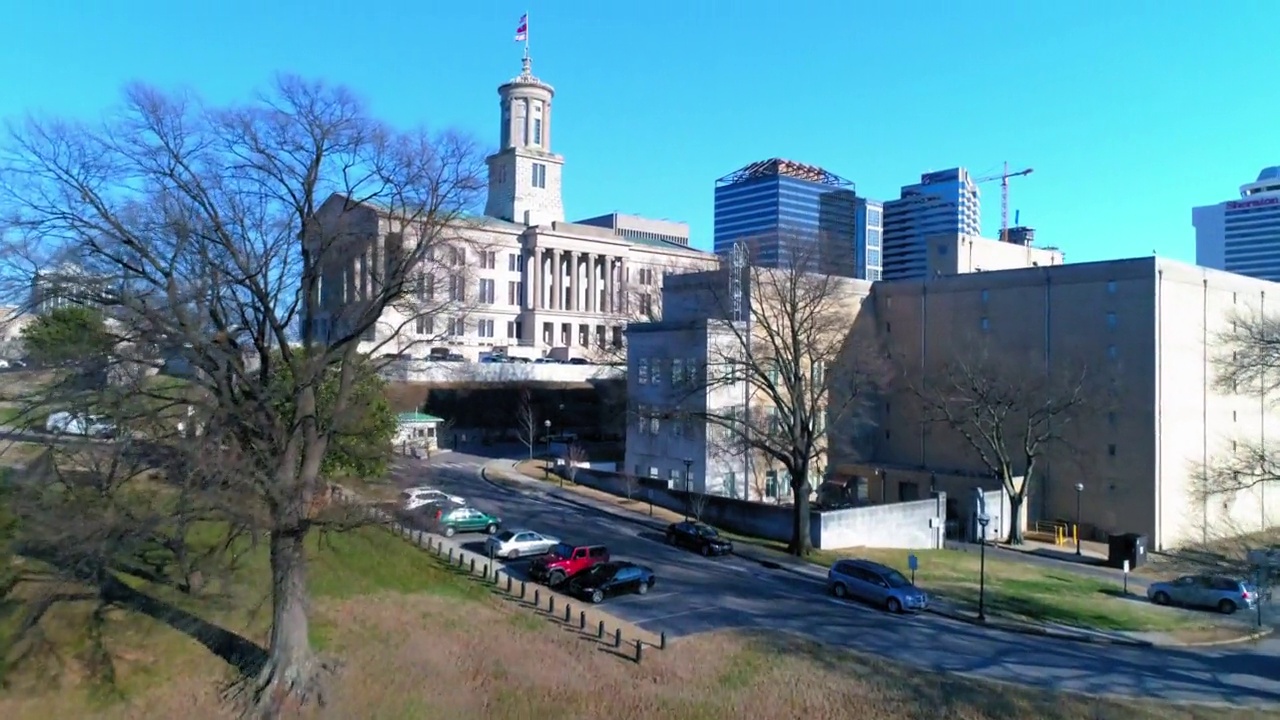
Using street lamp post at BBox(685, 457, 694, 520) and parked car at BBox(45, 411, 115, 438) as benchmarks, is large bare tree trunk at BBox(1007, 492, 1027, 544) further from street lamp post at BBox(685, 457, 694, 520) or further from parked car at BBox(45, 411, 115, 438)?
parked car at BBox(45, 411, 115, 438)

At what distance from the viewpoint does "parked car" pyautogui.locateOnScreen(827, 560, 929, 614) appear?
27.6 meters

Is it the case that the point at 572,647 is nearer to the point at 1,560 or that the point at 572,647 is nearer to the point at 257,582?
the point at 257,582

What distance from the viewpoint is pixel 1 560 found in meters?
22.6

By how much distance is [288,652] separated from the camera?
61.8ft

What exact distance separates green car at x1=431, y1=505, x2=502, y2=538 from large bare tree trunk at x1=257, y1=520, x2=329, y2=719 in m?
13.7

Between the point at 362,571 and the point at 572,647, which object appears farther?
the point at 362,571

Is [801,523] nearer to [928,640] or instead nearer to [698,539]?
[698,539]

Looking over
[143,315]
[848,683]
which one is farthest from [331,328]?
[848,683]

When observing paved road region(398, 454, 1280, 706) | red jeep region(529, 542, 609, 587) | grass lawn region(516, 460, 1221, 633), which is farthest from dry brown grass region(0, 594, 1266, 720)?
grass lawn region(516, 460, 1221, 633)

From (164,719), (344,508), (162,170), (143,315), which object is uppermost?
(162,170)

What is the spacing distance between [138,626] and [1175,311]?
45.6 meters

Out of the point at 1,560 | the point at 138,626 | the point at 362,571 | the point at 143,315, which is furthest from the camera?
the point at 362,571

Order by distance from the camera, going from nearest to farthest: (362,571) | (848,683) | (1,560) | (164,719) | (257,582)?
1. (164,719)
2. (848,683)
3. (1,560)
4. (257,582)
5. (362,571)

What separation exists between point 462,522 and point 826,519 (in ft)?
48.0
